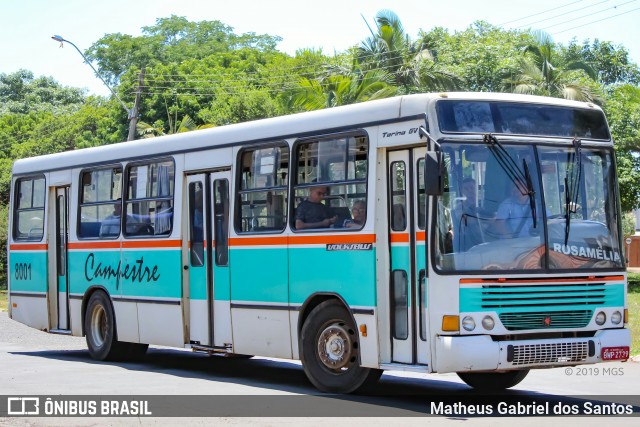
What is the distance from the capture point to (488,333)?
34.3ft

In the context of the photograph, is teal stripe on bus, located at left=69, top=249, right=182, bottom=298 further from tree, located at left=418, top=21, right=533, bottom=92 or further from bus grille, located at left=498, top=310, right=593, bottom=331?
tree, located at left=418, top=21, right=533, bottom=92

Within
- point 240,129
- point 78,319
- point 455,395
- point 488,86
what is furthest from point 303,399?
point 488,86

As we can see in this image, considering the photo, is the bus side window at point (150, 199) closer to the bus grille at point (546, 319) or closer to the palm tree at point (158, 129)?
the bus grille at point (546, 319)

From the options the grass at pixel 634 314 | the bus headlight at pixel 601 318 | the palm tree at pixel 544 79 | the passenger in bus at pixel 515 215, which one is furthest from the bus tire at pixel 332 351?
the palm tree at pixel 544 79

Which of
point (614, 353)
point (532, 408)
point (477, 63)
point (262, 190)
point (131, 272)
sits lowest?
point (532, 408)

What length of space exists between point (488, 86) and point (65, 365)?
28.0 metres

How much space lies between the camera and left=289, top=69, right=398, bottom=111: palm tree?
32094mm

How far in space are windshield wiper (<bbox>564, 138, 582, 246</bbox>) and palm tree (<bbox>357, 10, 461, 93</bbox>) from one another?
24.6m

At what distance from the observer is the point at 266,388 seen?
42.1 feet

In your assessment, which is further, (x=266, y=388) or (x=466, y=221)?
(x=266, y=388)

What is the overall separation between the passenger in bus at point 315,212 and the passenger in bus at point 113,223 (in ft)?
15.0

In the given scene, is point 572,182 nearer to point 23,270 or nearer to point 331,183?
point 331,183

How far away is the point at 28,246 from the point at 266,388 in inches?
Result: 280

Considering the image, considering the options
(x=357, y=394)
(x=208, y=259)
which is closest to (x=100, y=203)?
(x=208, y=259)
